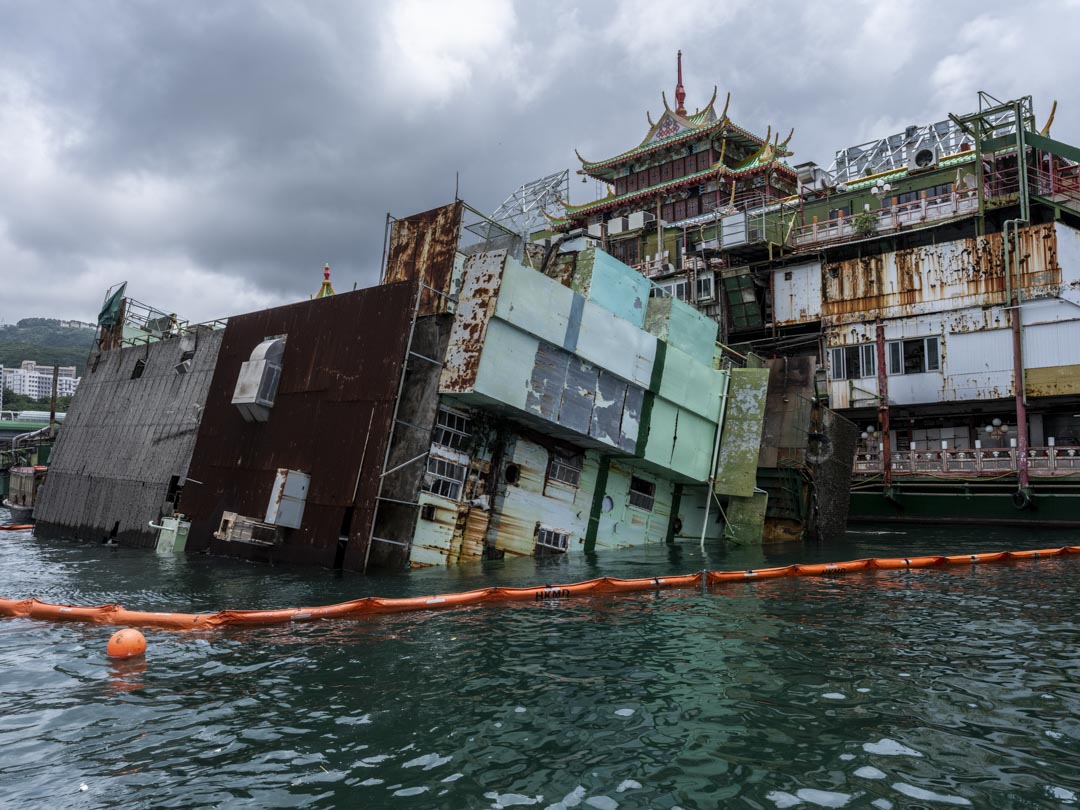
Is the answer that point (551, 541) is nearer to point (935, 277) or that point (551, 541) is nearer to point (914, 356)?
point (914, 356)

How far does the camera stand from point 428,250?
19859 mm

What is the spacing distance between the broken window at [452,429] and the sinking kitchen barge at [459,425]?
6 centimetres

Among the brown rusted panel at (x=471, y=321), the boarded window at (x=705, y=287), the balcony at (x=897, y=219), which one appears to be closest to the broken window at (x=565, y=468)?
the brown rusted panel at (x=471, y=321)

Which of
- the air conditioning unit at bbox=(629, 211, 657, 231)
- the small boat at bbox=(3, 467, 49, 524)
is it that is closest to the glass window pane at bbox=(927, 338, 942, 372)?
the air conditioning unit at bbox=(629, 211, 657, 231)

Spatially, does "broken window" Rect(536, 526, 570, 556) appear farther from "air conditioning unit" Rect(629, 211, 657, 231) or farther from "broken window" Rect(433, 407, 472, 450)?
"air conditioning unit" Rect(629, 211, 657, 231)

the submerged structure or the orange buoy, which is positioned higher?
the submerged structure

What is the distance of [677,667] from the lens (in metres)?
8.96

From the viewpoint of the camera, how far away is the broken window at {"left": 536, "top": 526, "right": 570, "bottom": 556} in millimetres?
20391

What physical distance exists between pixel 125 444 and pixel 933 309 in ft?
113

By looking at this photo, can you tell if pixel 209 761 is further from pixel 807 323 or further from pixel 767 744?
pixel 807 323

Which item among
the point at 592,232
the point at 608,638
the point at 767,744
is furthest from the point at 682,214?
the point at 767,744

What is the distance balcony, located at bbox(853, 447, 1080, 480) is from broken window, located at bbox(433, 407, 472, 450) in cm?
2143

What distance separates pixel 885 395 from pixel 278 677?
103ft

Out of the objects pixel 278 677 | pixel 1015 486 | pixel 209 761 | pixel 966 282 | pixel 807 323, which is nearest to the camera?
pixel 209 761
